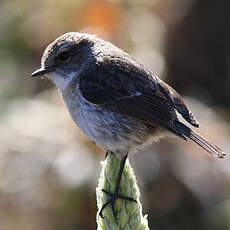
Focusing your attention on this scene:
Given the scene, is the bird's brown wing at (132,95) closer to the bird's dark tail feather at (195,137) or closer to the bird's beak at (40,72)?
the bird's dark tail feather at (195,137)

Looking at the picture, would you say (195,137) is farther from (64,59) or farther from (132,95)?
(64,59)

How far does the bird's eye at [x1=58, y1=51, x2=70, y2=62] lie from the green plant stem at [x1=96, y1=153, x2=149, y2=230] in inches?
53.1

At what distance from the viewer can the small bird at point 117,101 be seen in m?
4.44

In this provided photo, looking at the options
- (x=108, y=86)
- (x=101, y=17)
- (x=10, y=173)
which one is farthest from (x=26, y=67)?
(x=108, y=86)

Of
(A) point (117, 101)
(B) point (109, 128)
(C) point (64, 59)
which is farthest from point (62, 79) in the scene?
(B) point (109, 128)

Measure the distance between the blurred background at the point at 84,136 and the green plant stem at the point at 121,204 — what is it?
8.74 ft

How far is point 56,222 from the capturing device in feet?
21.7

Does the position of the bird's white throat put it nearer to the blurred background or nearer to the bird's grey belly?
the bird's grey belly

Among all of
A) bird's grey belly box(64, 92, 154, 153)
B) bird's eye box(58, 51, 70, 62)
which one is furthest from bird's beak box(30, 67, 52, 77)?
bird's grey belly box(64, 92, 154, 153)

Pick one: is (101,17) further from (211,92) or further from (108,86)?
(108,86)

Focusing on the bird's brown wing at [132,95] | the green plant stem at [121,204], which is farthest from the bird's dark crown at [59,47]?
the green plant stem at [121,204]

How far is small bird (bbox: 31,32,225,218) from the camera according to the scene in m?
4.44

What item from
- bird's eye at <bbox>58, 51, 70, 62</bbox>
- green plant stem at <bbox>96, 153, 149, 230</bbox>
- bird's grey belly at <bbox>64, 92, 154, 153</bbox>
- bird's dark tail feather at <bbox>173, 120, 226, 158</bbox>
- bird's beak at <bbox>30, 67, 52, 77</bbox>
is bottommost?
green plant stem at <bbox>96, 153, 149, 230</bbox>

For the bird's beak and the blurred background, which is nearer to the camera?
the bird's beak
